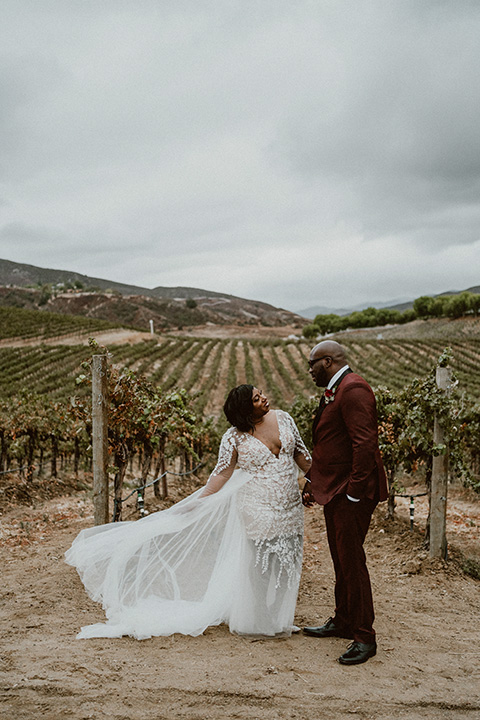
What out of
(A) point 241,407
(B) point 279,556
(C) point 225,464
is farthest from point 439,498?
(A) point 241,407

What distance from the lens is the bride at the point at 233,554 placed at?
4.06 metres

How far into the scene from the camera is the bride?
406 centimetres

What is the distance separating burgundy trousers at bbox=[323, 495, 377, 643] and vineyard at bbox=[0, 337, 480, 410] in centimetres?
2306

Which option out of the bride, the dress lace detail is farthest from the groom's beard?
the dress lace detail

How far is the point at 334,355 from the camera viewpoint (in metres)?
3.89

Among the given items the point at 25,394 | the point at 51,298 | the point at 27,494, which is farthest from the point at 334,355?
the point at 51,298

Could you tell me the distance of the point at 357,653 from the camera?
11.9 ft

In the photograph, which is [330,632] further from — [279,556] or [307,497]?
[307,497]

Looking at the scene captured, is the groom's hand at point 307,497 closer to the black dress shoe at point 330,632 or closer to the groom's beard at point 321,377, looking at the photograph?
the groom's beard at point 321,377

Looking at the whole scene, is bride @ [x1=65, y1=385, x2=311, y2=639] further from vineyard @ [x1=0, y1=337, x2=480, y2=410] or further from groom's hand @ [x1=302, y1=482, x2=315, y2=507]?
vineyard @ [x1=0, y1=337, x2=480, y2=410]

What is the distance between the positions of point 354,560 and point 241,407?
52.3 inches

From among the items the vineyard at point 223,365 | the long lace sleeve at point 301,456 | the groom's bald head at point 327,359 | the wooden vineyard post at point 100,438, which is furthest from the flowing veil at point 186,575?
the vineyard at point 223,365

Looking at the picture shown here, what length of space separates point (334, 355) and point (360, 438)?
2.11ft

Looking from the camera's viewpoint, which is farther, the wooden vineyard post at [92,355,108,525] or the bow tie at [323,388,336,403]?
the wooden vineyard post at [92,355,108,525]
